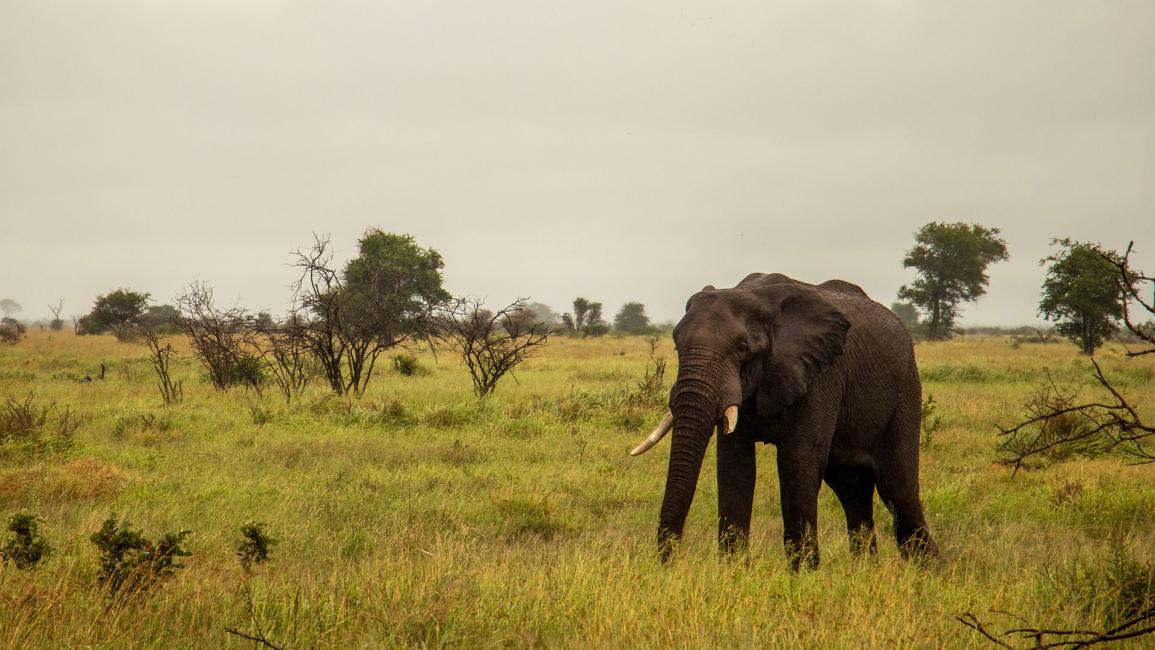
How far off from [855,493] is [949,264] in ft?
170

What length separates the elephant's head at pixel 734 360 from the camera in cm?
517

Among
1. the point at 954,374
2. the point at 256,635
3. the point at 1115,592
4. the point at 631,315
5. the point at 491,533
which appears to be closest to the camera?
the point at 256,635

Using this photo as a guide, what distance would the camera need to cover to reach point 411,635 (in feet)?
13.6

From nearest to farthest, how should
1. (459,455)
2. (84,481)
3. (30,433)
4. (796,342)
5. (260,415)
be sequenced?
(796,342) < (84,481) < (30,433) < (459,455) < (260,415)

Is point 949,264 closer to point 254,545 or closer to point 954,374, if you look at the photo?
point 954,374

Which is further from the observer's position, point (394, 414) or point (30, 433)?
point (394, 414)

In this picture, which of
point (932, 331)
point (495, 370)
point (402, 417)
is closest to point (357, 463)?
point (402, 417)

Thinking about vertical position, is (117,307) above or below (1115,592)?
above

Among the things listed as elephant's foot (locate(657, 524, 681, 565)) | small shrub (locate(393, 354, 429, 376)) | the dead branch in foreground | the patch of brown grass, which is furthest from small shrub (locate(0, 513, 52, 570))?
small shrub (locate(393, 354, 429, 376))

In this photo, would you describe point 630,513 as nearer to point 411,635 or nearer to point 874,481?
point 874,481

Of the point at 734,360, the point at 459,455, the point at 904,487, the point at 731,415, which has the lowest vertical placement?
the point at 459,455

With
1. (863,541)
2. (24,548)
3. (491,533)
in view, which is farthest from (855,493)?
(24,548)

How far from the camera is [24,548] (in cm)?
500

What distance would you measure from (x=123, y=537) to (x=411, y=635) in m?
2.06
